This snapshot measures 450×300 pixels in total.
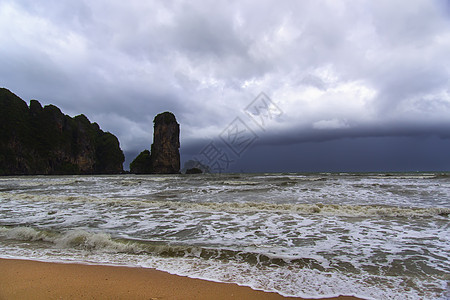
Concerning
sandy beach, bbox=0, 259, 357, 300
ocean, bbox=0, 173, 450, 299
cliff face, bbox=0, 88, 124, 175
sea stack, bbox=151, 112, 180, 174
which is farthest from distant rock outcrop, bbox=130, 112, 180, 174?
sandy beach, bbox=0, 259, 357, 300

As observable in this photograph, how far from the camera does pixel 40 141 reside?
83.4 metres

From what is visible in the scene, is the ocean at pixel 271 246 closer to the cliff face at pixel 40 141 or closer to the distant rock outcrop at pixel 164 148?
the distant rock outcrop at pixel 164 148

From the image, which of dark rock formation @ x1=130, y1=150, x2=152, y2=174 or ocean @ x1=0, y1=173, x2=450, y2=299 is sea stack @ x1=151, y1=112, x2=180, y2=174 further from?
ocean @ x1=0, y1=173, x2=450, y2=299

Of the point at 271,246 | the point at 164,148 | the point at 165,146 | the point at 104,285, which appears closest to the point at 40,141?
the point at 164,148

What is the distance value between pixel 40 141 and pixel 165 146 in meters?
42.6

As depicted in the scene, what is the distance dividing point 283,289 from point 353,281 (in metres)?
1.00

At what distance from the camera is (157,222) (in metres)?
6.86

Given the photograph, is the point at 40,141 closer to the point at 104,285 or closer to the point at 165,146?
the point at 165,146

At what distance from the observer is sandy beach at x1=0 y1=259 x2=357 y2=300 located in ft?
8.98

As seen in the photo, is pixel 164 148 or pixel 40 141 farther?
pixel 164 148

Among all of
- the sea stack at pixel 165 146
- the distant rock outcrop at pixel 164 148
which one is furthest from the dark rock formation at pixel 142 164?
the sea stack at pixel 165 146

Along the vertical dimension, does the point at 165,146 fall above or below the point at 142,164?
above

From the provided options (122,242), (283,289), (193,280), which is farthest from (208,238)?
(283,289)

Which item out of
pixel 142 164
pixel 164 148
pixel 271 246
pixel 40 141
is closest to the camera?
pixel 271 246
